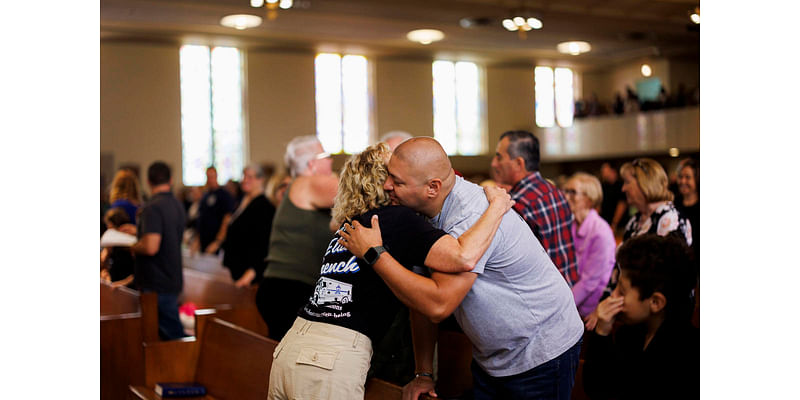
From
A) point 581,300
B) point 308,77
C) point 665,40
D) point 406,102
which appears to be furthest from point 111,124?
point 581,300

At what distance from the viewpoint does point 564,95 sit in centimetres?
2023

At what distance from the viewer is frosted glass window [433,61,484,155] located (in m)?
18.8

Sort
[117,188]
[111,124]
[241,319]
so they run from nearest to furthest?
1. [241,319]
2. [117,188]
3. [111,124]

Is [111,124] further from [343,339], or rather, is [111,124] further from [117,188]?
[343,339]

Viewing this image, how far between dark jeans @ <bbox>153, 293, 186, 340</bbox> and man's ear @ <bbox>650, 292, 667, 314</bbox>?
3.63m

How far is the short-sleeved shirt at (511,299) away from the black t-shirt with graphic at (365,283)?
0.14 m

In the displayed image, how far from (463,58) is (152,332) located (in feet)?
48.3

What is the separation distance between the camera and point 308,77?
17.1 meters

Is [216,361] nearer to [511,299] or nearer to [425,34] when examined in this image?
[511,299]

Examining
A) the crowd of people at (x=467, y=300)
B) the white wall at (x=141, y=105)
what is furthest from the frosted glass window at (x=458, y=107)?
the crowd of people at (x=467, y=300)

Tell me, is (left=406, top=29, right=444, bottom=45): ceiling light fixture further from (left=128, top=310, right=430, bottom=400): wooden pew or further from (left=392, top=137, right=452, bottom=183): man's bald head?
(left=392, top=137, right=452, bottom=183): man's bald head

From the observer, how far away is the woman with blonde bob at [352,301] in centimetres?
215

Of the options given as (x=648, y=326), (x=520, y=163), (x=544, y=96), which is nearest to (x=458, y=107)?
(x=544, y=96)

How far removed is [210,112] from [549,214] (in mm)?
14064
